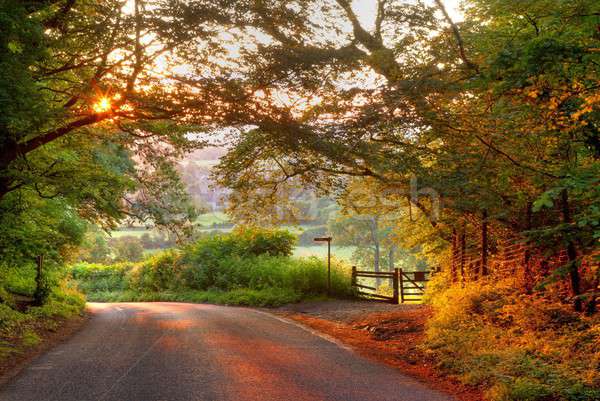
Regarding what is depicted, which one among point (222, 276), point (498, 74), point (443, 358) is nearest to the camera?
point (498, 74)

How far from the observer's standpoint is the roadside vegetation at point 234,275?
2445cm

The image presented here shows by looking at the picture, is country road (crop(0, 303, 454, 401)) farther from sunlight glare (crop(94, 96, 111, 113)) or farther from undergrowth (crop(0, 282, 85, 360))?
Answer: sunlight glare (crop(94, 96, 111, 113))

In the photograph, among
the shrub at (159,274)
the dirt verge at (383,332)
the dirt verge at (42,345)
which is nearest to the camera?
the dirt verge at (383,332)

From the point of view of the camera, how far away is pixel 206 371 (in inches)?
360

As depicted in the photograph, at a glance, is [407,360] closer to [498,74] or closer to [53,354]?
[498,74]

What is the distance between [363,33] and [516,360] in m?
12.2

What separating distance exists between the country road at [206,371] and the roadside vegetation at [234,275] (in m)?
7.15

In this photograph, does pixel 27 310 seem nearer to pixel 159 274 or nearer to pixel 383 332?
pixel 383 332

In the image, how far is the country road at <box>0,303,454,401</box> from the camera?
7.79 metres

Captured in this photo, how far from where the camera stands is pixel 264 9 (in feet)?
38.2

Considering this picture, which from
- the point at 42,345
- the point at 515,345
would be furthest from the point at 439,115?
the point at 42,345

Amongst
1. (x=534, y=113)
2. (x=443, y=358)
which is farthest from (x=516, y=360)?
(x=534, y=113)

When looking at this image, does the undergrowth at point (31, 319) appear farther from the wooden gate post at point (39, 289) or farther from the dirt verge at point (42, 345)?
the wooden gate post at point (39, 289)

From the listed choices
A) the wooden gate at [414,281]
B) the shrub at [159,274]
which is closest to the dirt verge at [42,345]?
the wooden gate at [414,281]
